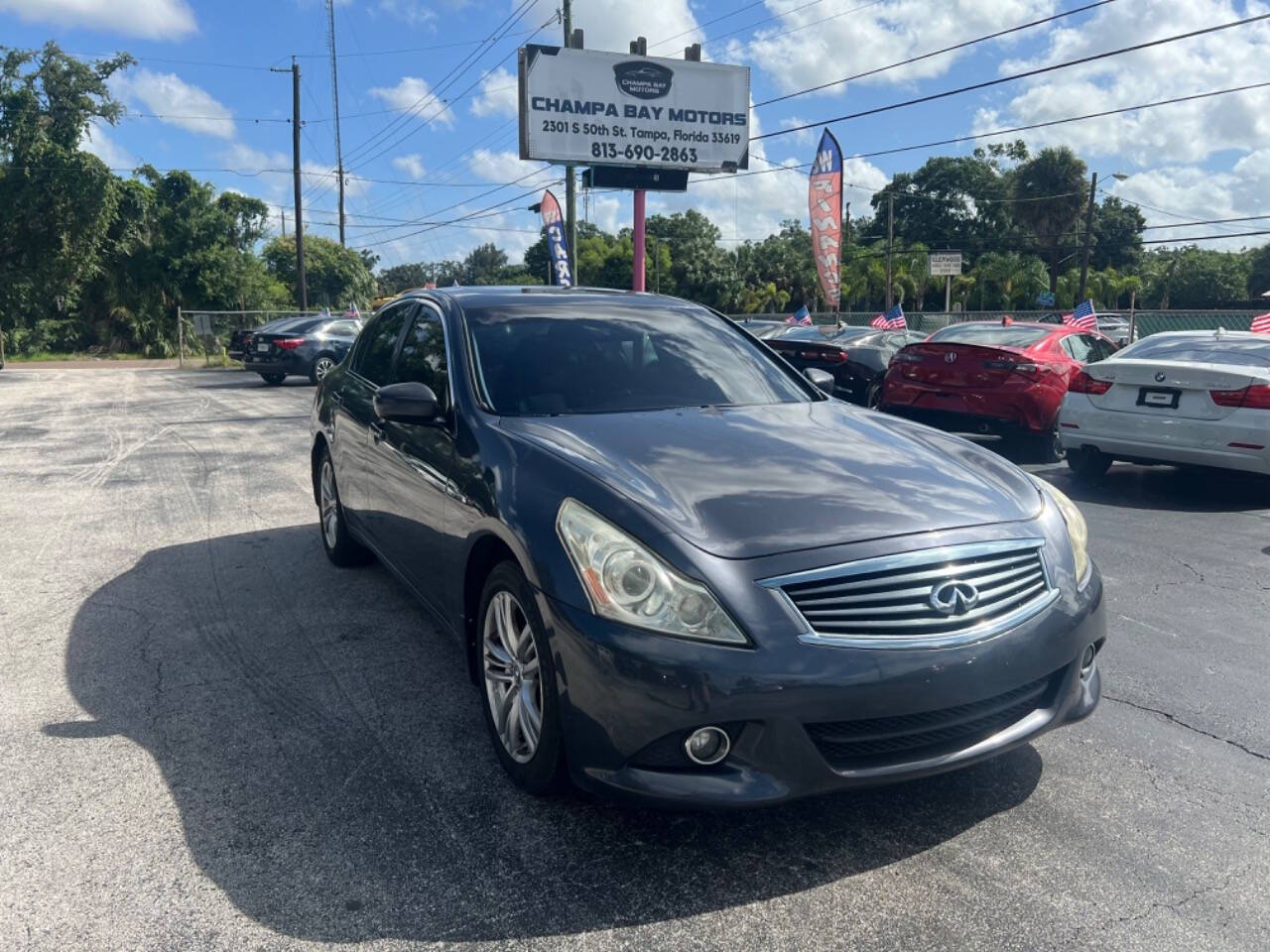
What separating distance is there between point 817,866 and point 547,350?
2.28 metres

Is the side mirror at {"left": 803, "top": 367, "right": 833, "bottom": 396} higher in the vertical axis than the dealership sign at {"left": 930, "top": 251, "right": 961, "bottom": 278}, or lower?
lower

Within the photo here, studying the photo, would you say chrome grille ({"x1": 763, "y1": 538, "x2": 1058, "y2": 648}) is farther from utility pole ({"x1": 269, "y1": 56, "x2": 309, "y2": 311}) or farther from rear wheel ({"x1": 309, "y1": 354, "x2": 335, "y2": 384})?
utility pole ({"x1": 269, "y1": 56, "x2": 309, "y2": 311})

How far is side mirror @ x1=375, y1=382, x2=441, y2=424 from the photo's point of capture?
3.68 m

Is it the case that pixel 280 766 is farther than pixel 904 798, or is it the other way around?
pixel 280 766

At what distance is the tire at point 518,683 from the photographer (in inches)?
109

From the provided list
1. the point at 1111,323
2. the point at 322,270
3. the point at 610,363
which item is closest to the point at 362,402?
the point at 610,363

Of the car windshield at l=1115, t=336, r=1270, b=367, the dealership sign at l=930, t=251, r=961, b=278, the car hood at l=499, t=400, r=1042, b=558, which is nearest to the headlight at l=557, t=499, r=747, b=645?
the car hood at l=499, t=400, r=1042, b=558

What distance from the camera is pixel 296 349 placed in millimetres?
20406

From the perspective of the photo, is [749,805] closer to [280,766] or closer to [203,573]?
[280,766]

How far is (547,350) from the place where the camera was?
404 centimetres

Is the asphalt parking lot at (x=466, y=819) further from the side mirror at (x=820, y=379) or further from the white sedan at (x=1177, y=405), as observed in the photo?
the white sedan at (x=1177, y=405)

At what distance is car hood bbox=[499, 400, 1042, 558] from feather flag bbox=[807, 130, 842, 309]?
20.9m

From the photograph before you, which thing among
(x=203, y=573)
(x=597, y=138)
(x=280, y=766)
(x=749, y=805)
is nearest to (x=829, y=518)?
(x=749, y=805)

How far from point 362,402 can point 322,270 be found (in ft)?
198
